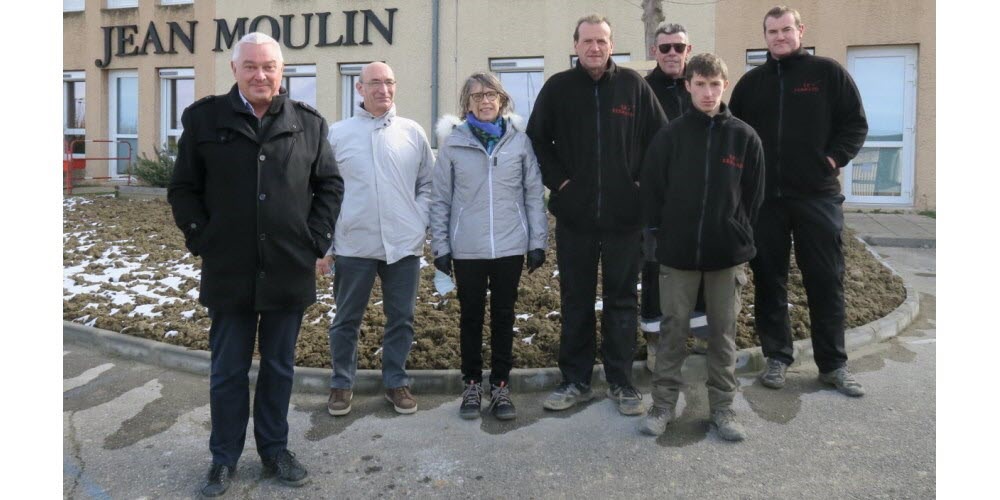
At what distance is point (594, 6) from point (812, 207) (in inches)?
457

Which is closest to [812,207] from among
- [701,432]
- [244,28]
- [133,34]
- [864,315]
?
[701,432]

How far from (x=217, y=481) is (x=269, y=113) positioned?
175cm

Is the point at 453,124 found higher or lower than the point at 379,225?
higher

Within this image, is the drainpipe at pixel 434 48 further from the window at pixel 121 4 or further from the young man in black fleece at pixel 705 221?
the young man in black fleece at pixel 705 221

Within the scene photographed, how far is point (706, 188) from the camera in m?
4.47

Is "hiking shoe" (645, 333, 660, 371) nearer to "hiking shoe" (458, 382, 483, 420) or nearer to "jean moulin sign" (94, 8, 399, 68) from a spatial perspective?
"hiking shoe" (458, 382, 483, 420)

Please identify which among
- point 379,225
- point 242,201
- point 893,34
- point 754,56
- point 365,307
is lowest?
point 365,307

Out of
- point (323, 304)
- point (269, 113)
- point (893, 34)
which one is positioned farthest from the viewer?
point (893, 34)

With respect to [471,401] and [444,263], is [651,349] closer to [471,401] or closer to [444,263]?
[471,401]

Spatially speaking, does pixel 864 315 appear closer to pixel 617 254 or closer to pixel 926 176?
pixel 617 254

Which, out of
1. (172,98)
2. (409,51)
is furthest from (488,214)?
(172,98)

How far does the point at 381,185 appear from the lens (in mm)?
4801

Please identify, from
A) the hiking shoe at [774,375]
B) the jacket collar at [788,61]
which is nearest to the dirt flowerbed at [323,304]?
the hiking shoe at [774,375]

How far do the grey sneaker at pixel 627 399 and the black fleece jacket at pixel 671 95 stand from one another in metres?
1.79
